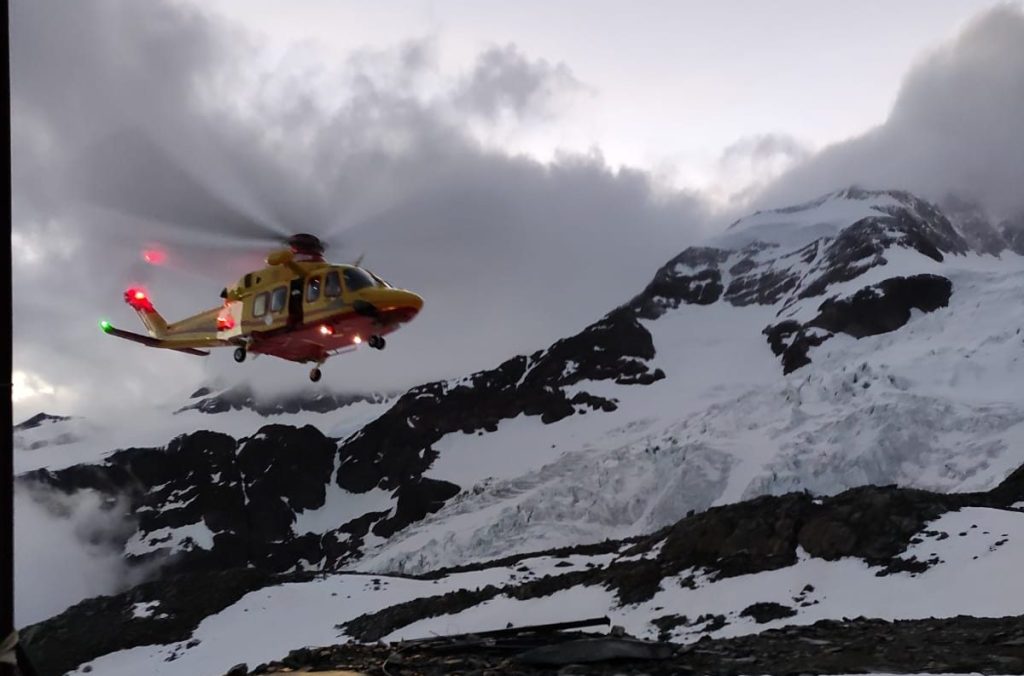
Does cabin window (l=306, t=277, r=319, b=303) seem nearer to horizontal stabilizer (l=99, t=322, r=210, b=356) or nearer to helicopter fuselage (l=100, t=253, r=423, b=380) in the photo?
helicopter fuselage (l=100, t=253, r=423, b=380)

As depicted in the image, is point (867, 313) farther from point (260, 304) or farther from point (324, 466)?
point (260, 304)

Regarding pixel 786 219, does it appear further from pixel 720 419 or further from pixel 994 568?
pixel 994 568

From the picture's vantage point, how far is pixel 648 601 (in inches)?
1314

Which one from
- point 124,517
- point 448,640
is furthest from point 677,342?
point 448,640

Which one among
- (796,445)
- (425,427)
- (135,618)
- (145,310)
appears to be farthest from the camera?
(425,427)

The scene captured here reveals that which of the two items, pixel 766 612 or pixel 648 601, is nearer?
pixel 766 612

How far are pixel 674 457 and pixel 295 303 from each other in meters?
69.5

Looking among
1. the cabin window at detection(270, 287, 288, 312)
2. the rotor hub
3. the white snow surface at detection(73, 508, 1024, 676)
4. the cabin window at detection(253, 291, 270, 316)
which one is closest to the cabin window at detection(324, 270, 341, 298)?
the rotor hub

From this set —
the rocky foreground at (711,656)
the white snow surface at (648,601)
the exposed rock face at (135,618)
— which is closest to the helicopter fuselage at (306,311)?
the rocky foreground at (711,656)

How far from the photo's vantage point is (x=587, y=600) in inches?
1475

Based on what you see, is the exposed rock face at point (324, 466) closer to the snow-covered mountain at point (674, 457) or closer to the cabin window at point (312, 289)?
the snow-covered mountain at point (674, 457)

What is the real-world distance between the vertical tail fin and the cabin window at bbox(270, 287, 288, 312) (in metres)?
5.91

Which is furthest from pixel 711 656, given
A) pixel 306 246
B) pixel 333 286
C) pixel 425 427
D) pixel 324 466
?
pixel 324 466

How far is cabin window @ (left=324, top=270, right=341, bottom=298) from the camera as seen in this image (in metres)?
19.0
